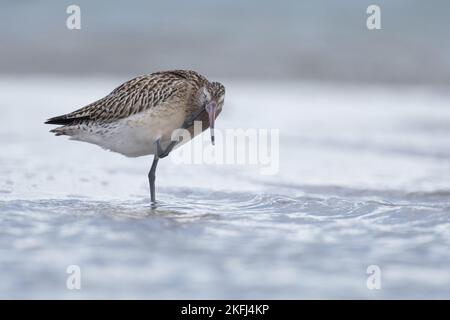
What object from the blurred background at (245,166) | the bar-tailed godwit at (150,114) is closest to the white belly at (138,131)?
the bar-tailed godwit at (150,114)

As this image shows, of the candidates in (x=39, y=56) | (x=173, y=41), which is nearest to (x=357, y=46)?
(x=173, y=41)

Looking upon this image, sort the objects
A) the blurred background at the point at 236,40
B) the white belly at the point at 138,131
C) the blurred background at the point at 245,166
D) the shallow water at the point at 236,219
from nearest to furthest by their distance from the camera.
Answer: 1. the shallow water at the point at 236,219
2. the blurred background at the point at 245,166
3. the white belly at the point at 138,131
4. the blurred background at the point at 236,40

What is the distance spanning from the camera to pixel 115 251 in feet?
17.9

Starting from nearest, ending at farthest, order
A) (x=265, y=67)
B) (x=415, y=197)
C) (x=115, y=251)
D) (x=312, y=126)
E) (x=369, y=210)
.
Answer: (x=115, y=251) < (x=369, y=210) < (x=415, y=197) < (x=312, y=126) < (x=265, y=67)

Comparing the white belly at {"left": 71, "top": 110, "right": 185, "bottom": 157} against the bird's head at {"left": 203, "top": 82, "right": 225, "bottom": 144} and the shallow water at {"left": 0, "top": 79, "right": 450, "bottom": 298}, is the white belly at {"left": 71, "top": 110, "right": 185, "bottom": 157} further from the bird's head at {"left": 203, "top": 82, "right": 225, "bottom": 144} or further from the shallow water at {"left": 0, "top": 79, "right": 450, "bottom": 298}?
the shallow water at {"left": 0, "top": 79, "right": 450, "bottom": 298}

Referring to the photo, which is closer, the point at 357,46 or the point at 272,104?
the point at 272,104

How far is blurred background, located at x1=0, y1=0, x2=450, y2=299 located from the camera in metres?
5.12

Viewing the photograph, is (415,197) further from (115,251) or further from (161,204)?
(115,251)

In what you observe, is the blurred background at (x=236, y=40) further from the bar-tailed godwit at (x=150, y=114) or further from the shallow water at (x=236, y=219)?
the bar-tailed godwit at (x=150, y=114)

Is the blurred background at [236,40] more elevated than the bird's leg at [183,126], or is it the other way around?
the blurred background at [236,40]

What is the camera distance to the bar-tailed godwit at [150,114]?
699 cm

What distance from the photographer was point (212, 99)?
23.2ft

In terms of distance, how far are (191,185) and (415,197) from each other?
193 cm
